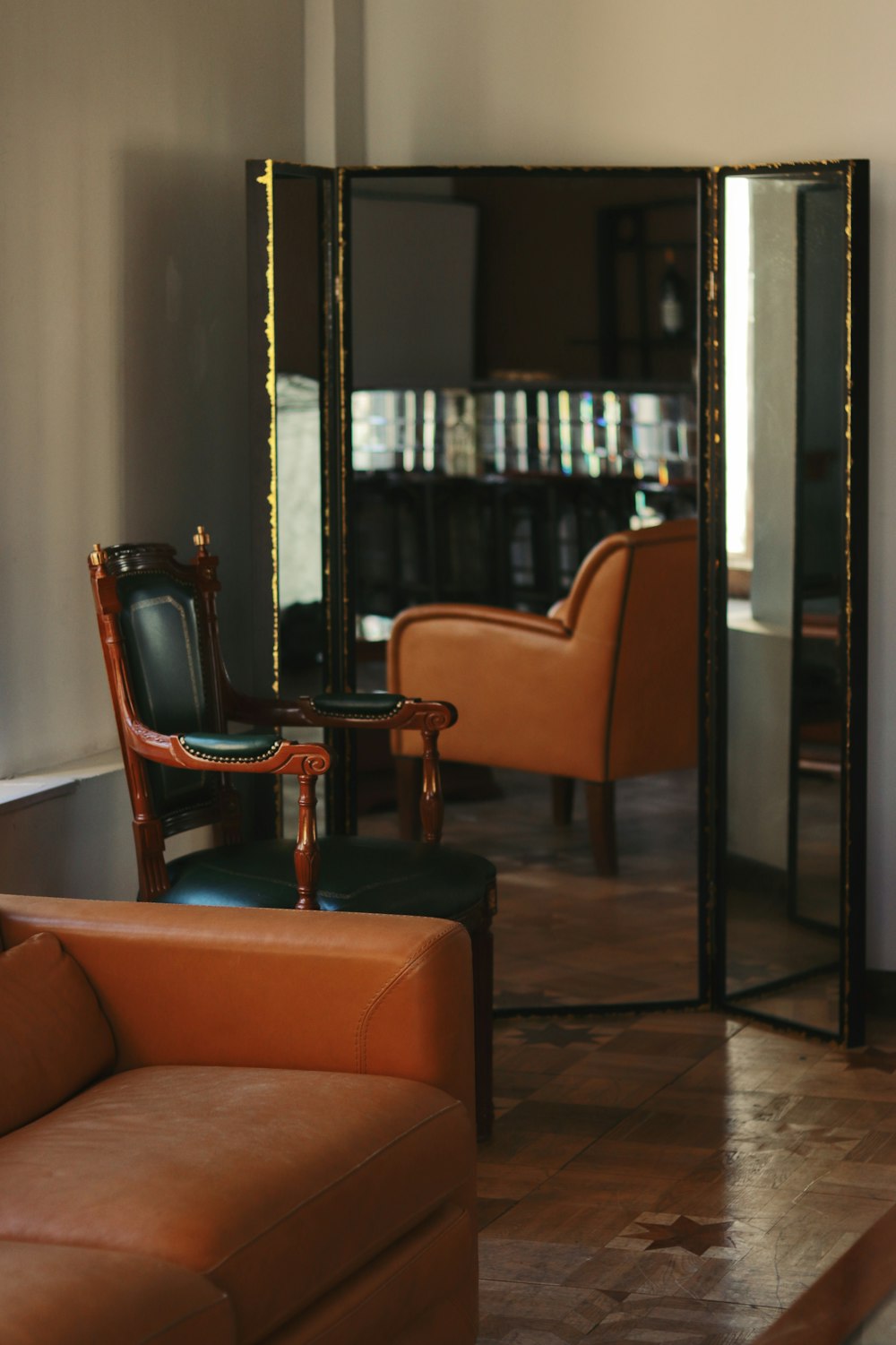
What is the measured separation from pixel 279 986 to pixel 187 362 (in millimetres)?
1988

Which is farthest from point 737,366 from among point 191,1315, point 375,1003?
point 191,1315

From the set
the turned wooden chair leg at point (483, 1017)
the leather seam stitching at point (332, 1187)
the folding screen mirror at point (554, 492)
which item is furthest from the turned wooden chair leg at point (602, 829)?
the leather seam stitching at point (332, 1187)

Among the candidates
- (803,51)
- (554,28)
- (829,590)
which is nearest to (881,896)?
(829,590)

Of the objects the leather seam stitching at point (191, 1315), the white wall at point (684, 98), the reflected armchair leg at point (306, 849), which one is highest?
the white wall at point (684, 98)

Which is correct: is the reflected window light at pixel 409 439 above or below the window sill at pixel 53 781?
above

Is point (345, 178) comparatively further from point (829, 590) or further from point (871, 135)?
point (829, 590)

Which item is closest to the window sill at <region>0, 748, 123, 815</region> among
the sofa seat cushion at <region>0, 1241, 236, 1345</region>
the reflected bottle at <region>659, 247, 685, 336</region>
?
the sofa seat cushion at <region>0, 1241, 236, 1345</region>

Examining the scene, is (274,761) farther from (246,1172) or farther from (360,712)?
(246,1172)

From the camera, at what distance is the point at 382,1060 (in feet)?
8.10

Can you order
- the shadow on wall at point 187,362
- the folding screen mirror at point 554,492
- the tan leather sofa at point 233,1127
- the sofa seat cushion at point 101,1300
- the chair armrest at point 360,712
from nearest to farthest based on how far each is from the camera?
the sofa seat cushion at point 101,1300, the tan leather sofa at point 233,1127, the chair armrest at point 360,712, the shadow on wall at point 187,362, the folding screen mirror at point 554,492

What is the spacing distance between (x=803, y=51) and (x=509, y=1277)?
2.78 metres

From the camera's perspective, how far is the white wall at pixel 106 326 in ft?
11.3

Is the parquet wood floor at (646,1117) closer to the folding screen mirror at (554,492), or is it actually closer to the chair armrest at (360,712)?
the folding screen mirror at (554,492)

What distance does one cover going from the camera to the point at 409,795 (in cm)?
462
